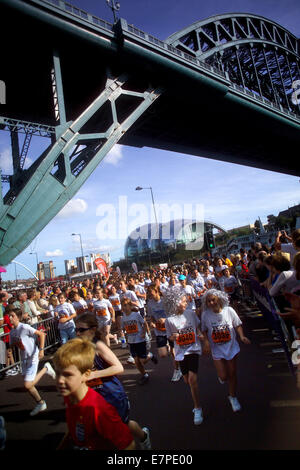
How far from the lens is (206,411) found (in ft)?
11.6

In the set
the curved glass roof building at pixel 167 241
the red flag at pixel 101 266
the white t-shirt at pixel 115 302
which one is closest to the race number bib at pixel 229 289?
the white t-shirt at pixel 115 302

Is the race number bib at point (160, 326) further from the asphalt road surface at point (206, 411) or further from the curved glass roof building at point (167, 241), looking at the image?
the curved glass roof building at point (167, 241)

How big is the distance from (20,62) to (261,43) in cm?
3407

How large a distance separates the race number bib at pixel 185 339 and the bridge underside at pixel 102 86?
1061 centimetres

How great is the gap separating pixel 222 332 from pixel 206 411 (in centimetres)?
110

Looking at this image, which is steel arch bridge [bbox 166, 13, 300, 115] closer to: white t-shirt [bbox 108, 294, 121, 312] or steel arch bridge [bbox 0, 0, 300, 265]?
steel arch bridge [bbox 0, 0, 300, 265]

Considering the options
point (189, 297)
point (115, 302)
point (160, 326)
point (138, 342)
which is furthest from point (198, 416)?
point (115, 302)

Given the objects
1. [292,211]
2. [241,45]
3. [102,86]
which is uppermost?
[241,45]

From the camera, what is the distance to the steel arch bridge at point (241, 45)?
886 inches

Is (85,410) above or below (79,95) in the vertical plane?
below

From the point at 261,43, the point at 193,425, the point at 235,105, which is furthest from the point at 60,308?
the point at 261,43

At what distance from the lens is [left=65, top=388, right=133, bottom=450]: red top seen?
1.81 m

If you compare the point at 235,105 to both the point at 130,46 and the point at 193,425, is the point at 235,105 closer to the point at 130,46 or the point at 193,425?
the point at 130,46

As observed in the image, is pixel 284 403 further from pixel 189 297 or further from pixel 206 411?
pixel 189 297
